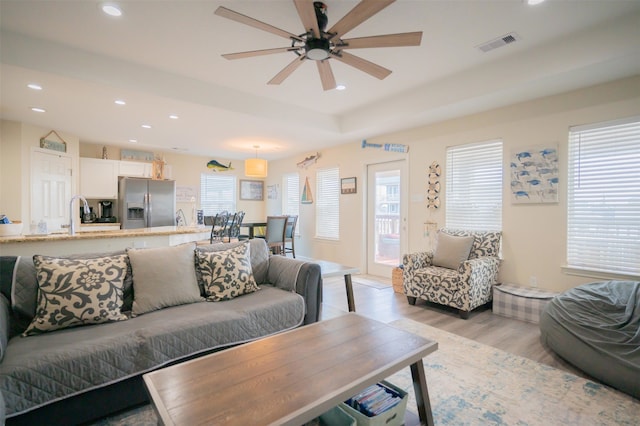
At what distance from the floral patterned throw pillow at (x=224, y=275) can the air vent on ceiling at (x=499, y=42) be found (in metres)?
3.03

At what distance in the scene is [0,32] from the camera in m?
2.58

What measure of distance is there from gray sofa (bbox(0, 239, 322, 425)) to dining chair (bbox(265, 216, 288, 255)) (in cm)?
329

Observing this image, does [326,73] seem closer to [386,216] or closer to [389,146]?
[389,146]

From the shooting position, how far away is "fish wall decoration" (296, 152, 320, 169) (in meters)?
6.54

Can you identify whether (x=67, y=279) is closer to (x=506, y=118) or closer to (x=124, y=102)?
(x=124, y=102)

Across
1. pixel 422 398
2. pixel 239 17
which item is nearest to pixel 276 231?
pixel 239 17

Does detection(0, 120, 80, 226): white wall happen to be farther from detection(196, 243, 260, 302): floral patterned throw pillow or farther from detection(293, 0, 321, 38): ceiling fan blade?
detection(293, 0, 321, 38): ceiling fan blade

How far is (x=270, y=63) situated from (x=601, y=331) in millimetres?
3691

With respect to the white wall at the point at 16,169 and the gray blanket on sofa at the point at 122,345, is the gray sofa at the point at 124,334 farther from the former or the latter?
the white wall at the point at 16,169

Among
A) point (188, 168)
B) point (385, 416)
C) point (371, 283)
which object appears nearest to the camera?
point (385, 416)

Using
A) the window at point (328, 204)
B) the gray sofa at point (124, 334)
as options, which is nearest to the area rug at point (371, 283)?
the window at point (328, 204)

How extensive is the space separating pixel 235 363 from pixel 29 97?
4.09m

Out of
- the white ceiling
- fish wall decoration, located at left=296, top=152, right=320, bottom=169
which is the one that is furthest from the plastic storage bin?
fish wall decoration, located at left=296, top=152, right=320, bottom=169

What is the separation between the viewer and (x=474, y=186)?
4.10 metres
